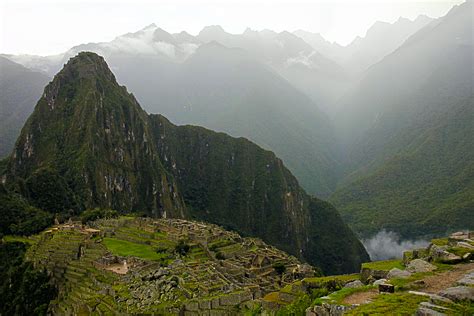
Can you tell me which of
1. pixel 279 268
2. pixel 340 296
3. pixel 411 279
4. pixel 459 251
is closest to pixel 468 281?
pixel 411 279

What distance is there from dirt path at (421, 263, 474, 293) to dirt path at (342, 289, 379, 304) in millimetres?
1282

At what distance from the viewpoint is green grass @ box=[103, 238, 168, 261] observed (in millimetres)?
45938

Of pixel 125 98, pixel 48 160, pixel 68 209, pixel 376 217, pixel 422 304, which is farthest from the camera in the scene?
pixel 376 217

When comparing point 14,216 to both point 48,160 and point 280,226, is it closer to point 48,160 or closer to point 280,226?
point 48,160

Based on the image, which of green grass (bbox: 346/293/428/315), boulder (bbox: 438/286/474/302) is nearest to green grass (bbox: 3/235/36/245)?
green grass (bbox: 346/293/428/315)

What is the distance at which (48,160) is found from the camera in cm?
13038

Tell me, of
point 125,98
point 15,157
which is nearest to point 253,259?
point 15,157

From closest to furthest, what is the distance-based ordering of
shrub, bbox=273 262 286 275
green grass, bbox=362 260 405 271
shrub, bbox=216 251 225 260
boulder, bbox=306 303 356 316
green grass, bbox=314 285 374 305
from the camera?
boulder, bbox=306 303 356 316, green grass, bbox=314 285 374 305, green grass, bbox=362 260 405 271, shrub, bbox=273 262 286 275, shrub, bbox=216 251 225 260

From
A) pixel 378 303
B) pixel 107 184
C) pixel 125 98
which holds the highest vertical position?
pixel 125 98

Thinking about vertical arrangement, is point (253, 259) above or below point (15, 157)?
below

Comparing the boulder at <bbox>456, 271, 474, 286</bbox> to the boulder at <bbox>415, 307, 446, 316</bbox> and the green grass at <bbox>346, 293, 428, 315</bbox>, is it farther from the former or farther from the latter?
the boulder at <bbox>415, 307, 446, 316</bbox>

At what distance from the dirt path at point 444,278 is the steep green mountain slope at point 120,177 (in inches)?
4013

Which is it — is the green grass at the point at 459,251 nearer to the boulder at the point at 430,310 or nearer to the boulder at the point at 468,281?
the boulder at the point at 468,281

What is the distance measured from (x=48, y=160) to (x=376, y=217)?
124 metres
